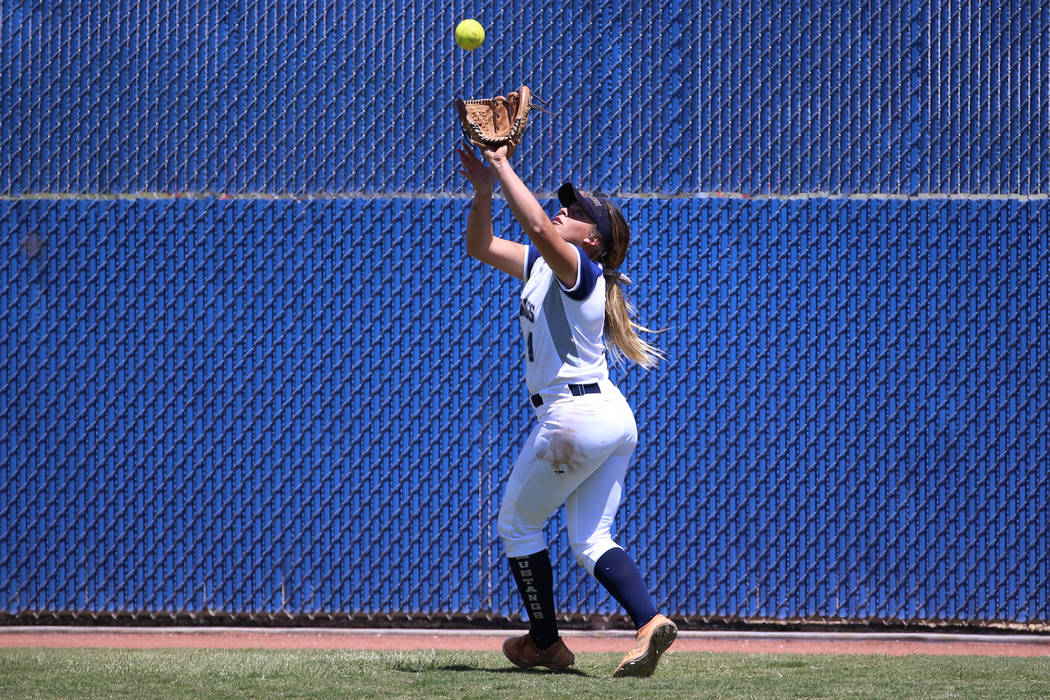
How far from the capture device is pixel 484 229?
4.26m

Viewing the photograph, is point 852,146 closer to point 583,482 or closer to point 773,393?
point 773,393

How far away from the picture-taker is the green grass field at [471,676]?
12.3 ft

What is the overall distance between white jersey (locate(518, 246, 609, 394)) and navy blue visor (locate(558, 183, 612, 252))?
13 centimetres

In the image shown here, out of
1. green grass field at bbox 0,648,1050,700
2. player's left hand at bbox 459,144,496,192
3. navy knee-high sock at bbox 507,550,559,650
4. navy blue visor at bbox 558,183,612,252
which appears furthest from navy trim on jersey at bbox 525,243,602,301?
green grass field at bbox 0,648,1050,700

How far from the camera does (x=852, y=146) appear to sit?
541 centimetres

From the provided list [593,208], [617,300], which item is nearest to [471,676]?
[617,300]

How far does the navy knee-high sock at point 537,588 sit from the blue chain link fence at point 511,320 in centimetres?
115

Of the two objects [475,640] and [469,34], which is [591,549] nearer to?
[475,640]

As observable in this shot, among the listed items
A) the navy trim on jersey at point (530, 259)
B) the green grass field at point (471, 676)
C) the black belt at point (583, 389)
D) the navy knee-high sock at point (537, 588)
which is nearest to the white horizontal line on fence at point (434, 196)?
the navy trim on jersey at point (530, 259)

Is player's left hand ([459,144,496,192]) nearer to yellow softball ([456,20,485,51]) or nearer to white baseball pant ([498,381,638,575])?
white baseball pant ([498,381,638,575])

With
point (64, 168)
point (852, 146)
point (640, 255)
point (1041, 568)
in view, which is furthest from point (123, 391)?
point (1041, 568)

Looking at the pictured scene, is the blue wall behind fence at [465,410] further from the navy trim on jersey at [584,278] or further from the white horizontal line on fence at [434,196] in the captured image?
the navy trim on jersey at [584,278]

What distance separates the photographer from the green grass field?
3736 mm

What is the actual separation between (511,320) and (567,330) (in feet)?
4.73
